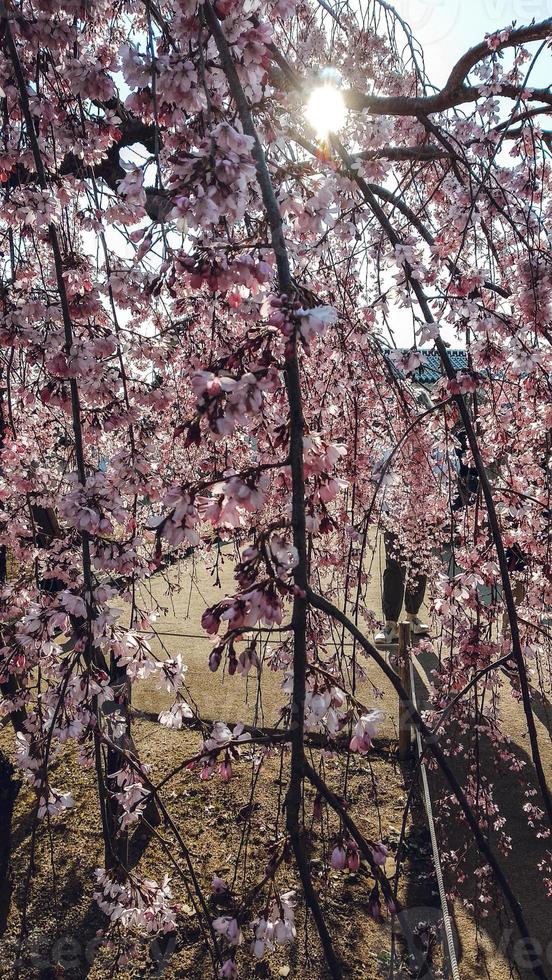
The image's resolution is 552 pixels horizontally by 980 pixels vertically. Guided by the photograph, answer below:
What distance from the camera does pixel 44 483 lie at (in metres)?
3.41

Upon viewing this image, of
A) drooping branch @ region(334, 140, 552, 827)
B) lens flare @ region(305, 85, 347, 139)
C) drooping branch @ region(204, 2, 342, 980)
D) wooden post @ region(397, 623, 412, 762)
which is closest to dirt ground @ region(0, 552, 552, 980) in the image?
wooden post @ region(397, 623, 412, 762)

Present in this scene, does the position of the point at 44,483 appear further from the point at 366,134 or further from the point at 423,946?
the point at 423,946

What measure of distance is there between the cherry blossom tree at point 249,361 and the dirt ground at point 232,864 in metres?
0.17

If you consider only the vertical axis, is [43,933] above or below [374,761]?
below

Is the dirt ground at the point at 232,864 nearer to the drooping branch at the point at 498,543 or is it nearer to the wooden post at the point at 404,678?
the wooden post at the point at 404,678

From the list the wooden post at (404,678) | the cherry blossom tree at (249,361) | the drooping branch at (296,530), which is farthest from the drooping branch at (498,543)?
the wooden post at (404,678)

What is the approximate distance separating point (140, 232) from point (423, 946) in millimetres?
3273

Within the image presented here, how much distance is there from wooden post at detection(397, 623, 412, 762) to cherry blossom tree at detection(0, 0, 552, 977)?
0.38 meters

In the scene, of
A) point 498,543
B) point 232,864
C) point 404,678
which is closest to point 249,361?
point 498,543

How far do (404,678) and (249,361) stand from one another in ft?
12.0

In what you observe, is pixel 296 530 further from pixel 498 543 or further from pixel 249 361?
pixel 498 543

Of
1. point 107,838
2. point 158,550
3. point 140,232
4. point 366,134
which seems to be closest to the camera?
point 158,550

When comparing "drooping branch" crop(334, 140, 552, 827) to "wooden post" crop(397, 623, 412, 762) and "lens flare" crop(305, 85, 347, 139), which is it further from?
"wooden post" crop(397, 623, 412, 762)

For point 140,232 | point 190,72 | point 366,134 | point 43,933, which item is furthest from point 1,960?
point 366,134
